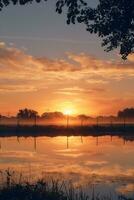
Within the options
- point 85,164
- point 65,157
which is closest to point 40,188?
point 85,164

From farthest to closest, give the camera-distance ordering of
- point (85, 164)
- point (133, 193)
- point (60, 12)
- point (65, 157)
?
1. point (65, 157)
2. point (85, 164)
3. point (133, 193)
4. point (60, 12)

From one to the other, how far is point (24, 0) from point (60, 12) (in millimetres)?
1674

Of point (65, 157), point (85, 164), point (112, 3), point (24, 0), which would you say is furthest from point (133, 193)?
point (65, 157)

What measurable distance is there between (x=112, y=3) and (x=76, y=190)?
1159 cm

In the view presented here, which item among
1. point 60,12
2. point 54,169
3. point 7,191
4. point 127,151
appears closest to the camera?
point 60,12

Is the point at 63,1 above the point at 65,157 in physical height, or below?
above

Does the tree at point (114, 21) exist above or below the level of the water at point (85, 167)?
above

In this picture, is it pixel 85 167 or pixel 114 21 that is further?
pixel 85 167

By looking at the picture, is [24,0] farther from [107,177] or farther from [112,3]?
[107,177]

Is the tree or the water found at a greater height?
the tree

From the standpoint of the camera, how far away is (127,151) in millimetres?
58031

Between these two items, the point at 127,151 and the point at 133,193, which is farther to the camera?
the point at 127,151

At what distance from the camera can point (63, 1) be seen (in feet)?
65.8

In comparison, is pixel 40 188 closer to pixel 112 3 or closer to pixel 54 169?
pixel 112 3
